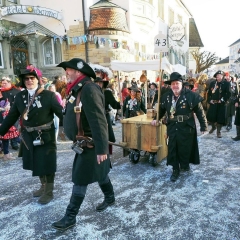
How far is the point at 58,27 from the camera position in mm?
13805

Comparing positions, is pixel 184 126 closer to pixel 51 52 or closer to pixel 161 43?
pixel 161 43

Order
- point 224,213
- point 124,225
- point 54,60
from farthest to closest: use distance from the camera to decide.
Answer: point 54,60 → point 224,213 → point 124,225

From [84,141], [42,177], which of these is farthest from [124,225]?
[42,177]

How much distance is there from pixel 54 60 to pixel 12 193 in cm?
1168

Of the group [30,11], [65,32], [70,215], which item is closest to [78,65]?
[70,215]

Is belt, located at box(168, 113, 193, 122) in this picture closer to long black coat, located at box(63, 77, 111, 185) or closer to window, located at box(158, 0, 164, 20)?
long black coat, located at box(63, 77, 111, 185)

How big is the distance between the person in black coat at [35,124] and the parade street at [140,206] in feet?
1.73

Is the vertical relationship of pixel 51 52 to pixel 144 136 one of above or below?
above

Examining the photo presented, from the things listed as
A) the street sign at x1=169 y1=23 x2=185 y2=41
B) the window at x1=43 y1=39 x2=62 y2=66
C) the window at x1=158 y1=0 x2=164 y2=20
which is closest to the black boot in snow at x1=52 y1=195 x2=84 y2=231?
the window at x1=43 y1=39 x2=62 y2=66

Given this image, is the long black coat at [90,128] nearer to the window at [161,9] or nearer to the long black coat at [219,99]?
the long black coat at [219,99]

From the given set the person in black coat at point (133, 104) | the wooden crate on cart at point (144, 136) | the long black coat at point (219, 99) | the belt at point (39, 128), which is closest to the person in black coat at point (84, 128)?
the belt at point (39, 128)

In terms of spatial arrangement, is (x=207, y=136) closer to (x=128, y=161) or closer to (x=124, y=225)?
(x=128, y=161)

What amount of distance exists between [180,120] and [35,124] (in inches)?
94.7

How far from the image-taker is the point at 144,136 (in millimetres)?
4984
